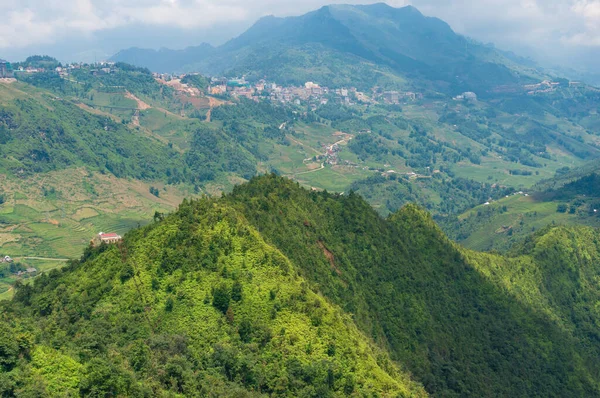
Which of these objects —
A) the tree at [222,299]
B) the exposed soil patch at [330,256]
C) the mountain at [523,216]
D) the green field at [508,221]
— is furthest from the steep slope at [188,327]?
the green field at [508,221]

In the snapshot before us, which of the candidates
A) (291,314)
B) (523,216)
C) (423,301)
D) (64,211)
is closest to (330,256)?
(423,301)

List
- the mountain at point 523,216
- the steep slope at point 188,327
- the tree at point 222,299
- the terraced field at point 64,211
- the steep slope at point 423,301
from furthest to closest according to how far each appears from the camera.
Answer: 1. the mountain at point 523,216
2. the terraced field at point 64,211
3. the steep slope at point 423,301
4. the tree at point 222,299
5. the steep slope at point 188,327

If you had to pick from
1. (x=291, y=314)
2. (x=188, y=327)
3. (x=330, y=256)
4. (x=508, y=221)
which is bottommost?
(x=508, y=221)

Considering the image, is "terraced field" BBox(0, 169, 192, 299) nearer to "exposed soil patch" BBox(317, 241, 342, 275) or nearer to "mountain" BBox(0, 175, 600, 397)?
"mountain" BBox(0, 175, 600, 397)

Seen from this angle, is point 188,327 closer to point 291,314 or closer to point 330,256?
point 291,314

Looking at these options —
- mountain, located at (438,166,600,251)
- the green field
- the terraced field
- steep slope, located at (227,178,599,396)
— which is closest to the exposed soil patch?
steep slope, located at (227,178,599,396)

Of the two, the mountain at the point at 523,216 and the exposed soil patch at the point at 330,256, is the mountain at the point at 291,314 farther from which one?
the mountain at the point at 523,216
